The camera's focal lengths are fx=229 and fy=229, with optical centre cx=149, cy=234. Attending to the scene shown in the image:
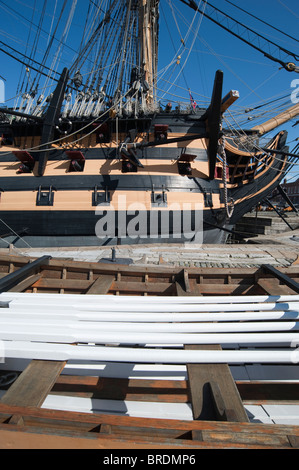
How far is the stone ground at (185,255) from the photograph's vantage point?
713cm

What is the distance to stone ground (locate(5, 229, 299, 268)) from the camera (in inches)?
281

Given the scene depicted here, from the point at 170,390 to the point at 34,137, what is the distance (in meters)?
13.8

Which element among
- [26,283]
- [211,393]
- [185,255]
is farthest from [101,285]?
[185,255]

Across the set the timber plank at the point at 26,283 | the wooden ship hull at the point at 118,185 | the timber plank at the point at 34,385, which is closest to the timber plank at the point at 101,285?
the timber plank at the point at 26,283

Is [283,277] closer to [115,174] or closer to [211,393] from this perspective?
[211,393]

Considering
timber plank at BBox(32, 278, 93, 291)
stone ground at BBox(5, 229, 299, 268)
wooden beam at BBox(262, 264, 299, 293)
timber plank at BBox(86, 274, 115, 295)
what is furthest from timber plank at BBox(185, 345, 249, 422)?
stone ground at BBox(5, 229, 299, 268)

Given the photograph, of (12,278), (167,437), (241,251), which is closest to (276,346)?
(167,437)

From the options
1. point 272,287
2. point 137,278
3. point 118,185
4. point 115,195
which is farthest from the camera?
point 118,185

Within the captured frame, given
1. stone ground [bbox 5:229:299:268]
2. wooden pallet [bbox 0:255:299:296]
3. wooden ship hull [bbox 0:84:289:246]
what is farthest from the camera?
wooden ship hull [bbox 0:84:289:246]

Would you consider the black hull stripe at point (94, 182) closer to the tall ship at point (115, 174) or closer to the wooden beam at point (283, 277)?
the tall ship at point (115, 174)

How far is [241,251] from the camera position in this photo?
8531 millimetres

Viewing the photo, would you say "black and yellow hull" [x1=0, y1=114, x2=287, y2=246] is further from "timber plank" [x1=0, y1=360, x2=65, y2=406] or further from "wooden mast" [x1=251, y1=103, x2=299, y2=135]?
"timber plank" [x1=0, y1=360, x2=65, y2=406]

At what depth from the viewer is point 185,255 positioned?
812 cm

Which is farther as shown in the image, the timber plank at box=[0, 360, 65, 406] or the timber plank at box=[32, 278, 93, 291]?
the timber plank at box=[32, 278, 93, 291]
